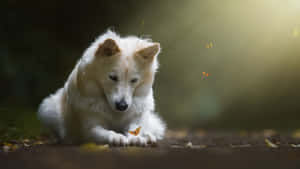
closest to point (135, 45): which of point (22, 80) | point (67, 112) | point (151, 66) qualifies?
point (151, 66)

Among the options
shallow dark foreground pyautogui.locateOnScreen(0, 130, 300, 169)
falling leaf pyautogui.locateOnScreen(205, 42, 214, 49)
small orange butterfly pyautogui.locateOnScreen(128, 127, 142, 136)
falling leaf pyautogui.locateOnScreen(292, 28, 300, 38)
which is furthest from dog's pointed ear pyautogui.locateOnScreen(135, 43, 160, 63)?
falling leaf pyautogui.locateOnScreen(292, 28, 300, 38)

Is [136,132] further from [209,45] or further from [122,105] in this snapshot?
[209,45]

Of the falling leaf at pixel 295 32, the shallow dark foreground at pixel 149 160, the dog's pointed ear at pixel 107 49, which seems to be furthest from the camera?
the falling leaf at pixel 295 32

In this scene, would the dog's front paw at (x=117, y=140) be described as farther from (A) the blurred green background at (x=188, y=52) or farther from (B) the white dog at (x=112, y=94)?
(A) the blurred green background at (x=188, y=52)

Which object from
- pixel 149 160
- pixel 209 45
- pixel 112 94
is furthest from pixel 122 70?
pixel 209 45

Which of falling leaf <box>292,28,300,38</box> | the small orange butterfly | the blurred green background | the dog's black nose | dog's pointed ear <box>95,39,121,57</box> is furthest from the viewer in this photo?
falling leaf <box>292,28,300,38</box>

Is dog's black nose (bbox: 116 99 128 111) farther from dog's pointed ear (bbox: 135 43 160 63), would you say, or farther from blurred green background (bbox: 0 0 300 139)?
blurred green background (bbox: 0 0 300 139)

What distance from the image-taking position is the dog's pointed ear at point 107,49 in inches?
138

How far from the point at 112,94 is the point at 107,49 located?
1.54 feet

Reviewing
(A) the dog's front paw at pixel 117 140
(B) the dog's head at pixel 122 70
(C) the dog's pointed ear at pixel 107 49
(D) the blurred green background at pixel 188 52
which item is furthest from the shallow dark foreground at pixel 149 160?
(D) the blurred green background at pixel 188 52

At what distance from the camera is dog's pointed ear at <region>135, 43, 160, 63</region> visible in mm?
3695

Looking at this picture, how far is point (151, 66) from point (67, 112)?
114cm

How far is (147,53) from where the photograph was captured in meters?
3.74

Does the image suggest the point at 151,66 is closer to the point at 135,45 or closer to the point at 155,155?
the point at 135,45
